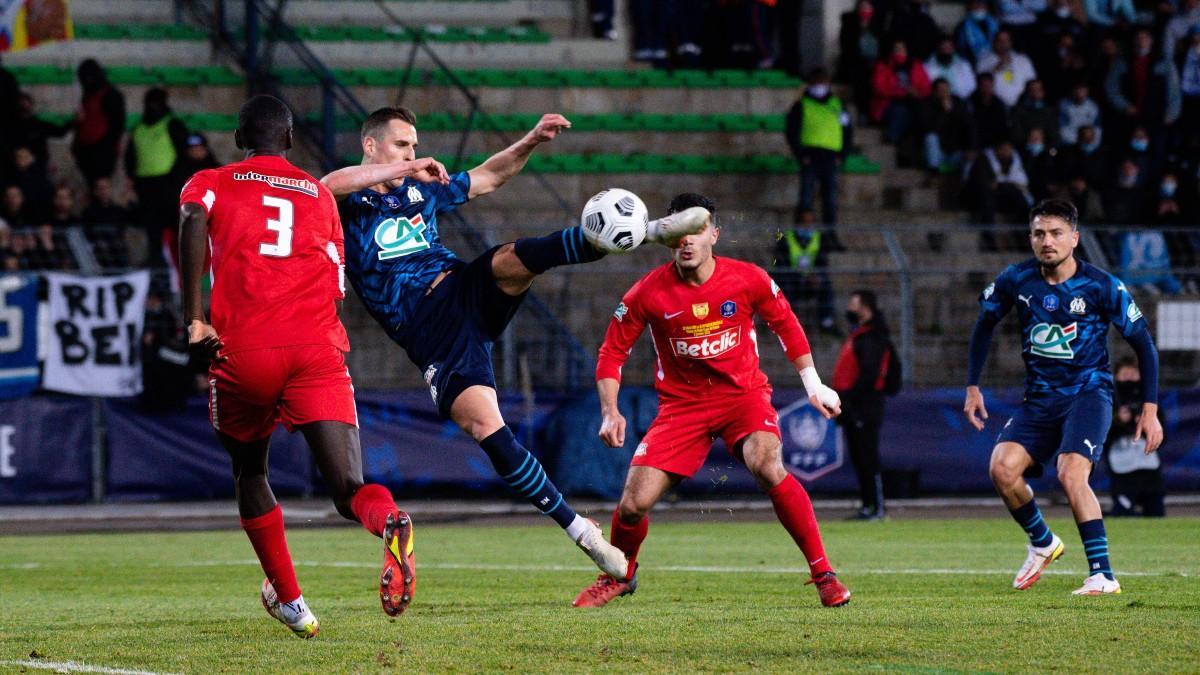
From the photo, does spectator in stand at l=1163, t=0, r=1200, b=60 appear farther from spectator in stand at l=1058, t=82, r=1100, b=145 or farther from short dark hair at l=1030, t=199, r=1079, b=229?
short dark hair at l=1030, t=199, r=1079, b=229

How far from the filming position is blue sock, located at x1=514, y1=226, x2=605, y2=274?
725 centimetres

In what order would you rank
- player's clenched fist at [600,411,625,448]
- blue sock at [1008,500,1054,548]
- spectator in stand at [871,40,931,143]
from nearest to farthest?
player's clenched fist at [600,411,625,448] < blue sock at [1008,500,1054,548] < spectator in stand at [871,40,931,143]

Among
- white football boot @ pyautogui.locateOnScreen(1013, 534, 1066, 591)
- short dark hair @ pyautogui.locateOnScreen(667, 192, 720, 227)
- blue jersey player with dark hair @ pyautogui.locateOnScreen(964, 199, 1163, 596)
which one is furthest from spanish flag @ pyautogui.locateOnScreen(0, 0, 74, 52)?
white football boot @ pyautogui.locateOnScreen(1013, 534, 1066, 591)

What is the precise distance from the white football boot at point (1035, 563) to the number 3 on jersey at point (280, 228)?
473 centimetres

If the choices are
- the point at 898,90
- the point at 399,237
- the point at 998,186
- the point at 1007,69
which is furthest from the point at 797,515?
the point at 1007,69

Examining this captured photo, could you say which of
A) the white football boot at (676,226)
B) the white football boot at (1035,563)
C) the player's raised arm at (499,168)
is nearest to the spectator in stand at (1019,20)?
the white football boot at (1035,563)

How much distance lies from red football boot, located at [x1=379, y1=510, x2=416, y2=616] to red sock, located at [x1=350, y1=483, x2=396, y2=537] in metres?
0.06

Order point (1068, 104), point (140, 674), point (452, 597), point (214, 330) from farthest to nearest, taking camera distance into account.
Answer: point (1068, 104) < point (452, 597) < point (214, 330) < point (140, 674)

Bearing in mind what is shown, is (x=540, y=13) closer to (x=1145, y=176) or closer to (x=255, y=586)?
(x=1145, y=176)

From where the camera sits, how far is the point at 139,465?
62.5 feet

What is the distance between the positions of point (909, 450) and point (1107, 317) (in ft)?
30.2

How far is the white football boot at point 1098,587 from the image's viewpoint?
30.0 feet

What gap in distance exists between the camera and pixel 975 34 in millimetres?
24547

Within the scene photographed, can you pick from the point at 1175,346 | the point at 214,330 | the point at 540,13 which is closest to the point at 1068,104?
the point at 1175,346
